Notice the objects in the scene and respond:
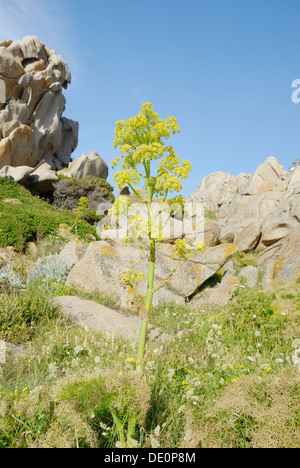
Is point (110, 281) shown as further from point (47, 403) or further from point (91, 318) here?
point (47, 403)

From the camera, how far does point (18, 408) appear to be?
2844mm

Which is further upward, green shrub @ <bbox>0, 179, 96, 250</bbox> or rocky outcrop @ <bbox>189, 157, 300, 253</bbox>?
rocky outcrop @ <bbox>189, 157, 300, 253</bbox>

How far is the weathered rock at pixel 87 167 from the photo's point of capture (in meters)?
35.9

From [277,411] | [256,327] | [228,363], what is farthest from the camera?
[256,327]

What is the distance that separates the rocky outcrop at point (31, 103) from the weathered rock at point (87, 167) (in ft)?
16.4

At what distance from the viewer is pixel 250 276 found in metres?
12.9

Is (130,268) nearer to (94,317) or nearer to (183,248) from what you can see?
(94,317)

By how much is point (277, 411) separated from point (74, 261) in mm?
9013

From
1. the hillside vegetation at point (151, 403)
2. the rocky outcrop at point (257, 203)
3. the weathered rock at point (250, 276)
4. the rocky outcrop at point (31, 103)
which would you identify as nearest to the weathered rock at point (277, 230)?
the rocky outcrop at point (257, 203)

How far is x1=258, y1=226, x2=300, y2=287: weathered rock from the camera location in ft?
36.4

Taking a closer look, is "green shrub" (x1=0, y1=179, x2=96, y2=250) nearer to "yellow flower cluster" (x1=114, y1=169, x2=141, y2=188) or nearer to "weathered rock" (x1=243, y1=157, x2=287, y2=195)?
"yellow flower cluster" (x1=114, y1=169, x2=141, y2=188)

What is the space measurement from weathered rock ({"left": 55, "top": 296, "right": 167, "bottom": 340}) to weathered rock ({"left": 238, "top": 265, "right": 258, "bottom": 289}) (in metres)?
6.69

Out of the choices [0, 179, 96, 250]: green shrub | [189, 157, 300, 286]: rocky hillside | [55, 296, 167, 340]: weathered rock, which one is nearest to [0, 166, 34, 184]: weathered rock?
[0, 179, 96, 250]: green shrub
